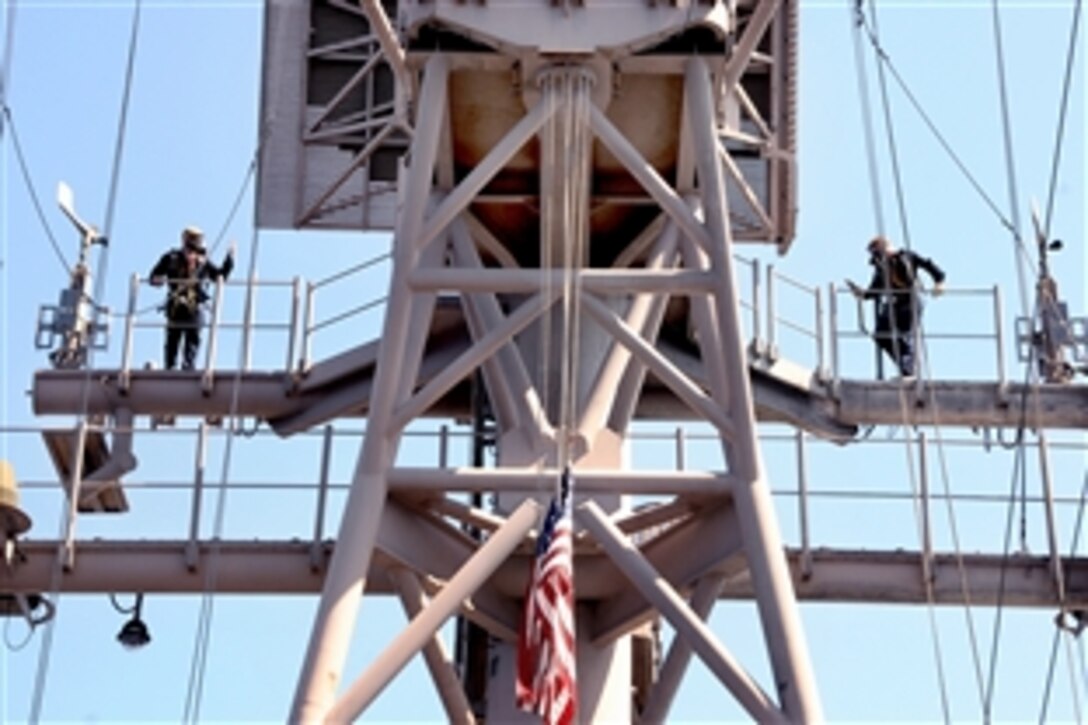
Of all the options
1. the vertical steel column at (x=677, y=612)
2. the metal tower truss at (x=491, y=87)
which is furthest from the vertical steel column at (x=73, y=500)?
the vertical steel column at (x=677, y=612)

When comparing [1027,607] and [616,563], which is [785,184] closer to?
[1027,607]

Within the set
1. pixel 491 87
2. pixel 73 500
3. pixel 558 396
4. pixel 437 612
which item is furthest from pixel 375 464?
pixel 73 500

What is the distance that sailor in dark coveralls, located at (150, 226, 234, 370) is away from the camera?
1964 cm

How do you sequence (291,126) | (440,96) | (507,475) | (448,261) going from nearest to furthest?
(507,475) < (440,96) < (448,261) < (291,126)

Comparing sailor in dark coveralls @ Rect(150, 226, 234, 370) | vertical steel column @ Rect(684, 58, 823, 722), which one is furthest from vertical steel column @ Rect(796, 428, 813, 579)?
sailor in dark coveralls @ Rect(150, 226, 234, 370)

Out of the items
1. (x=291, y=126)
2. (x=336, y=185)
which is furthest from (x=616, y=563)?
(x=291, y=126)

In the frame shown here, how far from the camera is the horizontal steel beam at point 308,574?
17.4 m

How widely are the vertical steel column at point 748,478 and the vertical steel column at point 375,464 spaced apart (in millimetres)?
1854

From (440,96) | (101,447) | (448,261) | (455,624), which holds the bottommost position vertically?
(455,624)

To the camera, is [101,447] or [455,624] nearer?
[455,624]

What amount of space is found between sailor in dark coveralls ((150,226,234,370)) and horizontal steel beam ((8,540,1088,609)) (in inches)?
98.8

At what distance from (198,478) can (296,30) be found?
15.7 ft

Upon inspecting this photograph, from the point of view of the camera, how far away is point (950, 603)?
17.6 meters

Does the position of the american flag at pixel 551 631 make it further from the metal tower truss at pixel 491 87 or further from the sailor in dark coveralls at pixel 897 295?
the sailor in dark coveralls at pixel 897 295
